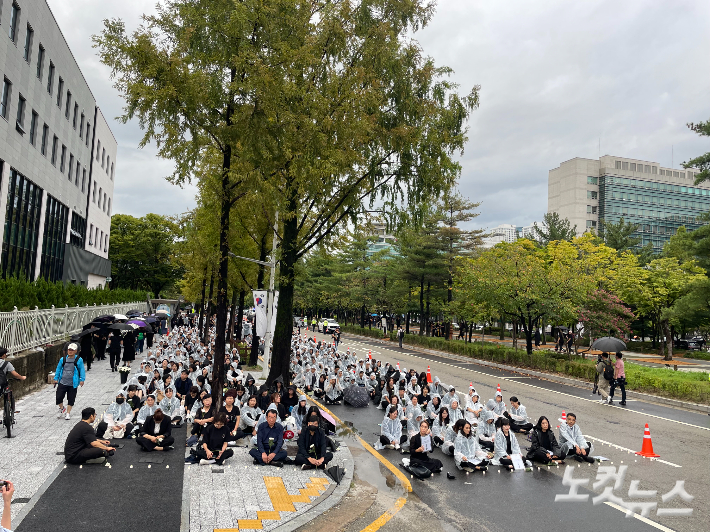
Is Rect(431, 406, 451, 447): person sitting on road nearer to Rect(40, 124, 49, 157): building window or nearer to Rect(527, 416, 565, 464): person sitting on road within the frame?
Rect(527, 416, 565, 464): person sitting on road

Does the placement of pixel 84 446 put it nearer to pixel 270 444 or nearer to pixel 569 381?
pixel 270 444

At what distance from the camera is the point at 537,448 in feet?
35.9

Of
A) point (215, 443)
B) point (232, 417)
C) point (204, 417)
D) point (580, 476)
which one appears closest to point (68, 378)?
point (204, 417)

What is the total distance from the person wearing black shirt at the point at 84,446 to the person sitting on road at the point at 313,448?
349 cm

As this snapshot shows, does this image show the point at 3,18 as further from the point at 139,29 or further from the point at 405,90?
the point at 405,90

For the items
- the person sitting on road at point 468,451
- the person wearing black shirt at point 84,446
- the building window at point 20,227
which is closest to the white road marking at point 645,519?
the person sitting on road at point 468,451

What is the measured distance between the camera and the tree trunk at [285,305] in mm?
18094

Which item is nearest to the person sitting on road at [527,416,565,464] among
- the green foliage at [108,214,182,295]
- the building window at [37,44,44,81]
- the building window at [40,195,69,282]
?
the building window at [37,44,44,81]

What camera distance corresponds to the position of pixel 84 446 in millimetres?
8953

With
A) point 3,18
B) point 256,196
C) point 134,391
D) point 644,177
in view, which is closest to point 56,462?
point 134,391

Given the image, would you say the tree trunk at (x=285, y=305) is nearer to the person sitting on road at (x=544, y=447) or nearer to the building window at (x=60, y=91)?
the person sitting on road at (x=544, y=447)

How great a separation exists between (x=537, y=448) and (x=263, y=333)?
1163cm

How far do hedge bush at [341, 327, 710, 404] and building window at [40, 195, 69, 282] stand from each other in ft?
88.7

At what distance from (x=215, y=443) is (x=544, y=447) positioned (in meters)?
6.90
